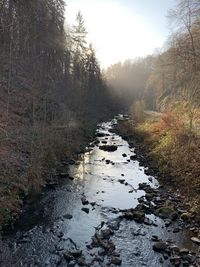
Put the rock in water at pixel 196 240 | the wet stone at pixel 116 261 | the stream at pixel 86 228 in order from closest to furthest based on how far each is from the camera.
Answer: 1. the wet stone at pixel 116 261
2. the stream at pixel 86 228
3. the rock in water at pixel 196 240

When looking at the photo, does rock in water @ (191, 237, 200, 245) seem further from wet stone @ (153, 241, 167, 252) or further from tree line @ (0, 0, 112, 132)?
tree line @ (0, 0, 112, 132)

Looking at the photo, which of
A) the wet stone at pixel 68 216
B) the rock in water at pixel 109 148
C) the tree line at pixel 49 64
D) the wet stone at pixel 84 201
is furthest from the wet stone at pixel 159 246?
the rock in water at pixel 109 148

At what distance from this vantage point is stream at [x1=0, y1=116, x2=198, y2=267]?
37.6ft

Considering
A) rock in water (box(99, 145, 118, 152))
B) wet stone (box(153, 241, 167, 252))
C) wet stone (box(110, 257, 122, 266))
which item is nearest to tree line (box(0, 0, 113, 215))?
rock in water (box(99, 145, 118, 152))

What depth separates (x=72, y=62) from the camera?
62.7 m

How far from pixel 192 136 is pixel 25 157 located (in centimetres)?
1114

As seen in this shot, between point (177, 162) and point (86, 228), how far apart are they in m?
9.17

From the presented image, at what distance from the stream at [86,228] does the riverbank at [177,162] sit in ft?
3.76

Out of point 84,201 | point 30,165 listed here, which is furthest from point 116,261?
point 30,165

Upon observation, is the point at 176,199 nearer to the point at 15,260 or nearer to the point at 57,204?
the point at 57,204

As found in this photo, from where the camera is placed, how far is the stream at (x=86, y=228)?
11445mm

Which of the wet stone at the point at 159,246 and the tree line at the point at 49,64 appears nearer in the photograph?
the wet stone at the point at 159,246

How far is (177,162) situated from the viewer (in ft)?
69.3

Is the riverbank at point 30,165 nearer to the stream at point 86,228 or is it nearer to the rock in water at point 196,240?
the stream at point 86,228
